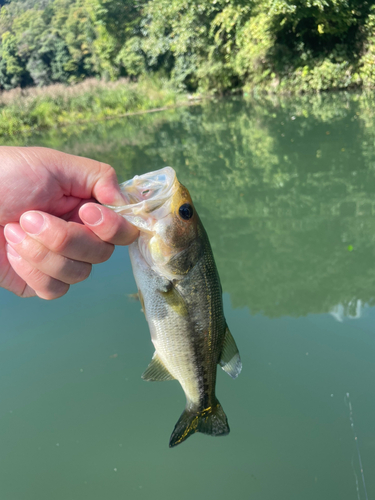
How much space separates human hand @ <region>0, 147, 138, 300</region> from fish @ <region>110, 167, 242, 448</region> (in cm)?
11

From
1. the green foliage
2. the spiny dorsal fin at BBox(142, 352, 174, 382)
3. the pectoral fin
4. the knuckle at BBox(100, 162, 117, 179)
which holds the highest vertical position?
the knuckle at BBox(100, 162, 117, 179)

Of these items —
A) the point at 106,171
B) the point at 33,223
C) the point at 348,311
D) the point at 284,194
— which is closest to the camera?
the point at 33,223

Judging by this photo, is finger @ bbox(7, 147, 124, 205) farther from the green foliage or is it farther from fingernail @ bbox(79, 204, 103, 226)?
the green foliage

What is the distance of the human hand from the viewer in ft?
5.74

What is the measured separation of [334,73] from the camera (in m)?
17.5

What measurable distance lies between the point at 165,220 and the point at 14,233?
2.32 ft

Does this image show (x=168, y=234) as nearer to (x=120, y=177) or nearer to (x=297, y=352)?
(x=297, y=352)

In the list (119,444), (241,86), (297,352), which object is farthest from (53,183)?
(241,86)

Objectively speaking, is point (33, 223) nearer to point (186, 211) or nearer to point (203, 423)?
point (186, 211)

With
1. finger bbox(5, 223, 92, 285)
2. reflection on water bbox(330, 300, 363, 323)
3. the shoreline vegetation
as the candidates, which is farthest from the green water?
the shoreline vegetation

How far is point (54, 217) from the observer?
5.78 feet

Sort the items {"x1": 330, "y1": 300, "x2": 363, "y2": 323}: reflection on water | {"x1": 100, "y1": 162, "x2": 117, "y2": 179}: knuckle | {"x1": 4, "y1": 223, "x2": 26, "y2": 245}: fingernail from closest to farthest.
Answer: {"x1": 4, "y1": 223, "x2": 26, "y2": 245}: fingernail, {"x1": 100, "y1": 162, "x2": 117, "y2": 179}: knuckle, {"x1": 330, "y1": 300, "x2": 363, "y2": 323}: reflection on water

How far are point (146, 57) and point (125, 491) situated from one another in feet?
100

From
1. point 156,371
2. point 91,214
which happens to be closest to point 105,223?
point 91,214
